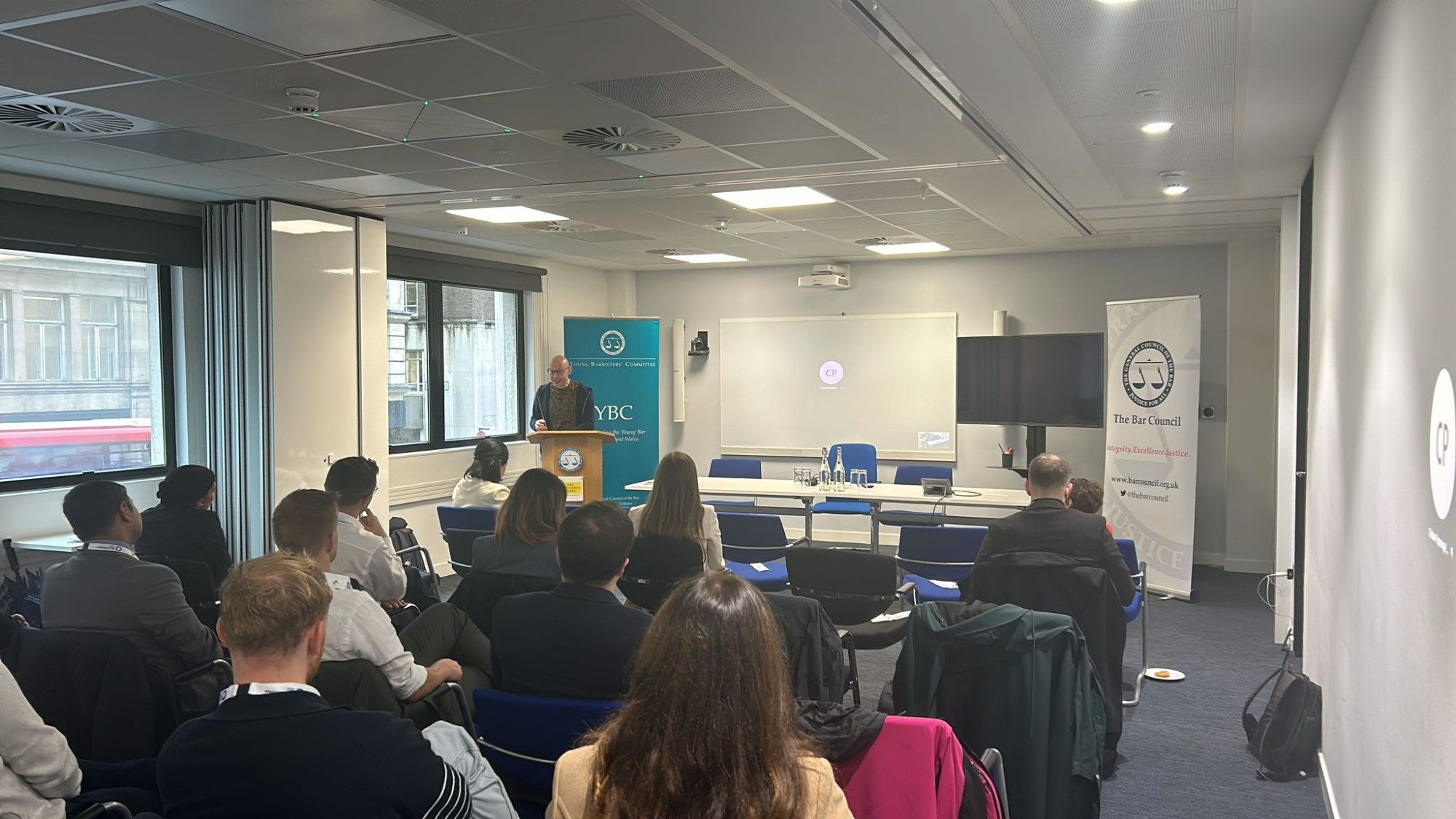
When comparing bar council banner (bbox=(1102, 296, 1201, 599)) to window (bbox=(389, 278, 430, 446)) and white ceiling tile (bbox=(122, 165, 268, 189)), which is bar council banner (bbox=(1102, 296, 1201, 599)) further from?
white ceiling tile (bbox=(122, 165, 268, 189))

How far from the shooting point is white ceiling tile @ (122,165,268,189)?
537cm

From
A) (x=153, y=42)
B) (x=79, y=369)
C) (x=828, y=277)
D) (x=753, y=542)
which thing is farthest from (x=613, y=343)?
(x=153, y=42)

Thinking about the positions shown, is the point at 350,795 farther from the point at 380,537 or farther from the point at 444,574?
the point at 444,574

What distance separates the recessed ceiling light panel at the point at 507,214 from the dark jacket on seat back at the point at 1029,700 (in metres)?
4.49

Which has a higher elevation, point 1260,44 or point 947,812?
point 1260,44

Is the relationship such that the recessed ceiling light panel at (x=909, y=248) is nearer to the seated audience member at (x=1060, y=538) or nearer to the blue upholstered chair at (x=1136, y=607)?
the blue upholstered chair at (x=1136, y=607)

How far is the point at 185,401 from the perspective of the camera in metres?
6.60

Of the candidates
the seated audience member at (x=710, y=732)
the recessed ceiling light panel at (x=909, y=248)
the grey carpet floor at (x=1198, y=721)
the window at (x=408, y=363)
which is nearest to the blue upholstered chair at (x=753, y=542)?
the grey carpet floor at (x=1198, y=721)

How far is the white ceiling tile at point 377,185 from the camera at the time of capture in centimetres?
568

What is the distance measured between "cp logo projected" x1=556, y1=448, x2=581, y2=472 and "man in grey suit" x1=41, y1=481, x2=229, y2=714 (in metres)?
4.44

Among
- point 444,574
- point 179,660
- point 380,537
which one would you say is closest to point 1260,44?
point 380,537

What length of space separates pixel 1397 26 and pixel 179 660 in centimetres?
396

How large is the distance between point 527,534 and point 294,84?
189 centimetres

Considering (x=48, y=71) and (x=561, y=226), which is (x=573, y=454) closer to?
(x=561, y=226)
